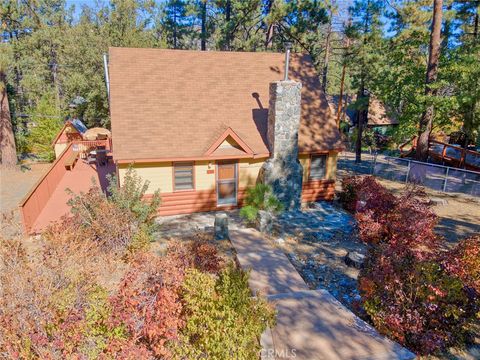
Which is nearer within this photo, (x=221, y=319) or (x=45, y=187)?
(x=221, y=319)

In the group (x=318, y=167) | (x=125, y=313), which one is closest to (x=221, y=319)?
(x=125, y=313)

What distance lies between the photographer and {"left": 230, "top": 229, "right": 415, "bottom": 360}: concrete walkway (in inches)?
220

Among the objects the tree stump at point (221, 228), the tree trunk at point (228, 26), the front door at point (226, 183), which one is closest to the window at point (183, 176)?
the front door at point (226, 183)

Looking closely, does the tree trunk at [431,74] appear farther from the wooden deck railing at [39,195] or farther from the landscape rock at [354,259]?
the wooden deck railing at [39,195]

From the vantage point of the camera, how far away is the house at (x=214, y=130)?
12570 mm

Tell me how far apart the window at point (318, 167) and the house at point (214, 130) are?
0.15ft

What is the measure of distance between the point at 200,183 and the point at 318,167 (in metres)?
5.36

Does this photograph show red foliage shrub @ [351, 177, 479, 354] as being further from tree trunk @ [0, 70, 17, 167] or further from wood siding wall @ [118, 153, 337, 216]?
tree trunk @ [0, 70, 17, 167]

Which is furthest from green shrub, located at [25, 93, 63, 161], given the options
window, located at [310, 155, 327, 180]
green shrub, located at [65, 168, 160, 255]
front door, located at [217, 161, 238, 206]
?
window, located at [310, 155, 327, 180]

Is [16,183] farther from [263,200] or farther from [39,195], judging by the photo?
[263,200]

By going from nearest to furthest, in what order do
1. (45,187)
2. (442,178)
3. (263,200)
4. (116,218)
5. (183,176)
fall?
(116,218), (263,200), (183,176), (45,187), (442,178)

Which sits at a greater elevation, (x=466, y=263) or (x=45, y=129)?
(x=45, y=129)

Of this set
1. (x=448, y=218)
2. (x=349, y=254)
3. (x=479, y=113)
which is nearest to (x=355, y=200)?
(x=448, y=218)

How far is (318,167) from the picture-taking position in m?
14.6
